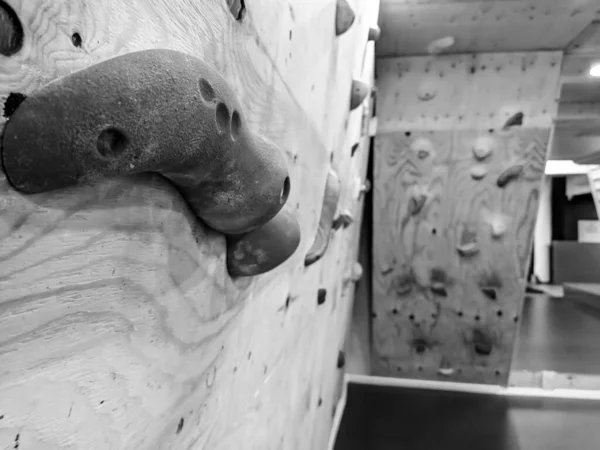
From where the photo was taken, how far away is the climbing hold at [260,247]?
1.89 feet

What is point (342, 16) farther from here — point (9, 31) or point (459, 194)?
point (459, 194)

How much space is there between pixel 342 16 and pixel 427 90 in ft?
5.24

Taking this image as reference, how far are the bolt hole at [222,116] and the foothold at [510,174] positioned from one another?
236 cm

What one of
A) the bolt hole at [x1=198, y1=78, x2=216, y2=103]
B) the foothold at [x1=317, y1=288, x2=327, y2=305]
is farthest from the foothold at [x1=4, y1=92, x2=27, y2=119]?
the foothold at [x1=317, y1=288, x2=327, y2=305]

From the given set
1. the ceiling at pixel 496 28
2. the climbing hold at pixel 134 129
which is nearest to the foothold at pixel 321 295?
the climbing hold at pixel 134 129

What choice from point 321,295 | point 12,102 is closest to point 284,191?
point 12,102

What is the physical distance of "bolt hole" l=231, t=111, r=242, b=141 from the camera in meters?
0.43

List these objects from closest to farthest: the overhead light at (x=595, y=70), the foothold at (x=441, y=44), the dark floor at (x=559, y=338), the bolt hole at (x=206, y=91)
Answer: the bolt hole at (x=206, y=91), the foothold at (x=441, y=44), the overhead light at (x=595, y=70), the dark floor at (x=559, y=338)

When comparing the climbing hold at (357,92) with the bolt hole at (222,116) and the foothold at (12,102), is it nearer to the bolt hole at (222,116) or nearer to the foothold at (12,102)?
the bolt hole at (222,116)

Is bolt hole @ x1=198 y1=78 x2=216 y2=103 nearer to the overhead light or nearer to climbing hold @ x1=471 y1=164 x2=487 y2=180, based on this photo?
climbing hold @ x1=471 y1=164 x2=487 y2=180

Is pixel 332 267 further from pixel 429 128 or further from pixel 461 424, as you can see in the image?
pixel 461 424

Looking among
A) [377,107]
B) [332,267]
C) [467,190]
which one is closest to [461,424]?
[467,190]

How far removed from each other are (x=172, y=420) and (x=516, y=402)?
296 centimetres

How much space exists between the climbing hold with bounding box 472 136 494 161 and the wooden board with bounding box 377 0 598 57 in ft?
1.40
